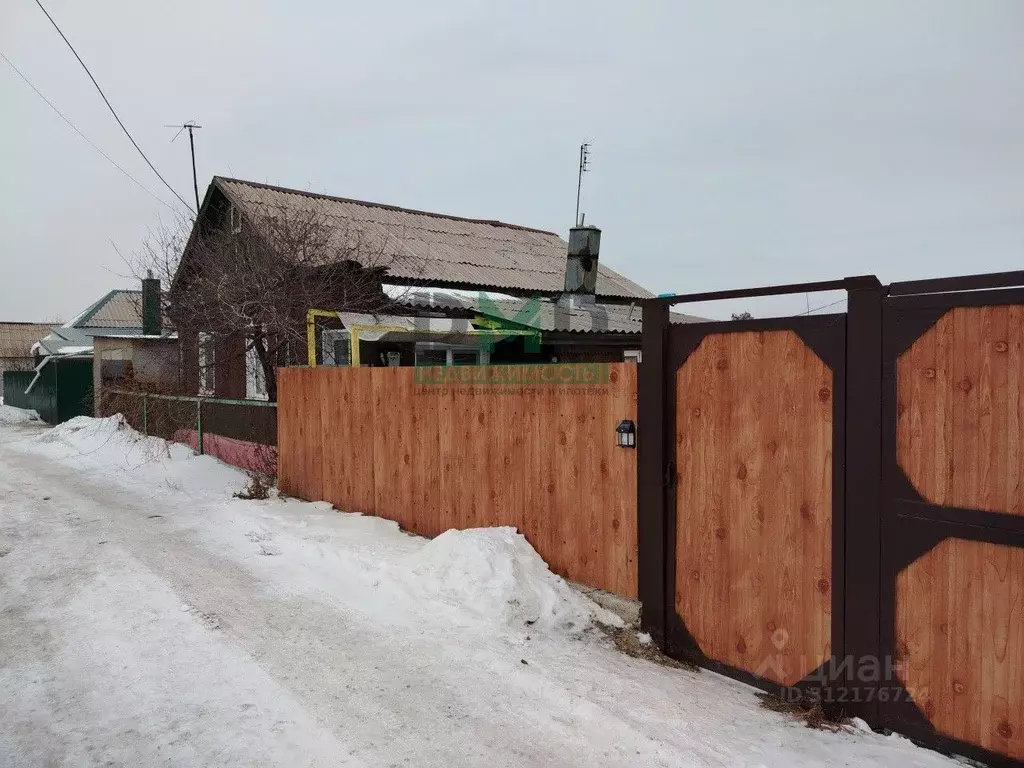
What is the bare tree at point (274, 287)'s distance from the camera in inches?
447

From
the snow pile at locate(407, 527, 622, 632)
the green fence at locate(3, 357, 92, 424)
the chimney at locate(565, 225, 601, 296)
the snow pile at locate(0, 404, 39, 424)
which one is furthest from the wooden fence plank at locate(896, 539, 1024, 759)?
the snow pile at locate(0, 404, 39, 424)

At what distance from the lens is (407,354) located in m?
12.5

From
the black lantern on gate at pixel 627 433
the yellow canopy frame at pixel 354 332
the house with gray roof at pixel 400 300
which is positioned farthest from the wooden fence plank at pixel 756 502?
the house with gray roof at pixel 400 300

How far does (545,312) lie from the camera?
40.5 feet

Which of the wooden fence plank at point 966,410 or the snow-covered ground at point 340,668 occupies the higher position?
the wooden fence plank at point 966,410

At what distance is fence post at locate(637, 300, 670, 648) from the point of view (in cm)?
432

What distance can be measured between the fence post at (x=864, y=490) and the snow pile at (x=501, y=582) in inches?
63.9

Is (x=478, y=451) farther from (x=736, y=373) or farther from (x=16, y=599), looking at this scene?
(x=16, y=599)

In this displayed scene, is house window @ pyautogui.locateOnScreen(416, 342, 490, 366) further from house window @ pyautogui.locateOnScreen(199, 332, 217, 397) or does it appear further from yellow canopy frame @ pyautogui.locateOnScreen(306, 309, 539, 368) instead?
house window @ pyautogui.locateOnScreen(199, 332, 217, 397)

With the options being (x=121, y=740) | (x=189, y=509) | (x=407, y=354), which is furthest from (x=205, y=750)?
(x=407, y=354)

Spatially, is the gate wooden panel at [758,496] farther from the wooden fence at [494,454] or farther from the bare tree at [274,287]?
the bare tree at [274,287]

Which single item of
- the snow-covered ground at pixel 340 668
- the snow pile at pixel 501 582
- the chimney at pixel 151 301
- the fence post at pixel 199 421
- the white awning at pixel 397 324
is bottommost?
the snow-covered ground at pixel 340 668

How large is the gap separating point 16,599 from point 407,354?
311 inches

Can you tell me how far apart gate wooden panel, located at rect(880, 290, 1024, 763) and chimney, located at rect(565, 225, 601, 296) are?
1193cm
